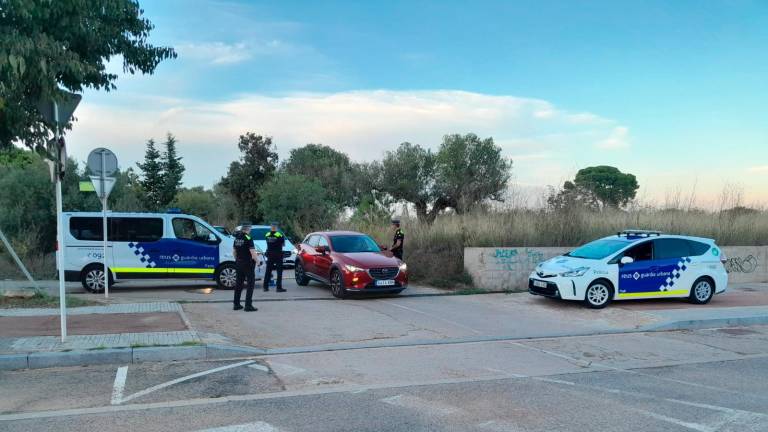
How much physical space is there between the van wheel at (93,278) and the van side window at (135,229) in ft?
2.60

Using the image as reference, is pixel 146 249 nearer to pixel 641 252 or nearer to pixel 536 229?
pixel 536 229

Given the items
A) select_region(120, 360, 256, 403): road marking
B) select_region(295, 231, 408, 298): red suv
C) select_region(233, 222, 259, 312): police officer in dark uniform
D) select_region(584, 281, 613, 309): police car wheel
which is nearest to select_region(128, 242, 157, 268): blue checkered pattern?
select_region(295, 231, 408, 298): red suv

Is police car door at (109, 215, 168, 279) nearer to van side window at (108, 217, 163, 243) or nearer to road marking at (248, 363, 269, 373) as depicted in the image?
van side window at (108, 217, 163, 243)

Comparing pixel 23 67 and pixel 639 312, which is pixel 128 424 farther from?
pixel 639 312

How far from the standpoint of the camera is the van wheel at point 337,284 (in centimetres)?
1411

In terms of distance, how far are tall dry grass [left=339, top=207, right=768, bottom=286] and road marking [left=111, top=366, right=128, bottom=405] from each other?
10173 mm

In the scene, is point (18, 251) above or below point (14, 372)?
above

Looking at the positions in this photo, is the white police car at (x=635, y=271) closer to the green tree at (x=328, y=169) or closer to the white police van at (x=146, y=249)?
the white police van at (x=146, y=249)

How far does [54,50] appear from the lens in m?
7.70

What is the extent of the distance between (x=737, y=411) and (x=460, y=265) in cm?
1077

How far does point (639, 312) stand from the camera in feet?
40.9

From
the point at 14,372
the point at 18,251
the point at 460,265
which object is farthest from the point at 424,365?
the point at 18,251

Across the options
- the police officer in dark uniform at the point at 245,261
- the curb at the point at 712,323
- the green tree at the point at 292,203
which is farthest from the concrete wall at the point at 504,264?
the green tree at the point at 292,203

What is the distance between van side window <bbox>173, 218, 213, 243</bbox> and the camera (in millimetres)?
15328
